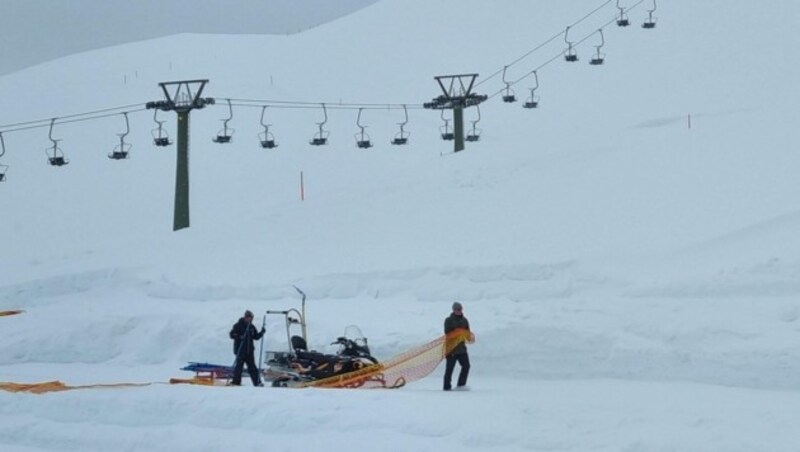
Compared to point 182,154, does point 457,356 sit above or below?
below

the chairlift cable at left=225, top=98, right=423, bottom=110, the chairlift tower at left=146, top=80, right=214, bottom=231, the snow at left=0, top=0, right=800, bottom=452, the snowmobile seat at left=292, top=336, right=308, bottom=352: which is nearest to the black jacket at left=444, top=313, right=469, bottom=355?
the snow at left=0, top=0, right=800, bottom=452

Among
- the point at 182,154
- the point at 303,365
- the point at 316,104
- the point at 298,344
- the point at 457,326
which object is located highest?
the point at 316,104

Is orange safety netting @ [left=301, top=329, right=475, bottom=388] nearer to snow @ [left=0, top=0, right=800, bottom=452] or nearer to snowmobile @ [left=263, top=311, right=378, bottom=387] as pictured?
snowmobile @ [left=263, top=311, right=378, bottom=387]

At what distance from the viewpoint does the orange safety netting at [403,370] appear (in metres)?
17.7

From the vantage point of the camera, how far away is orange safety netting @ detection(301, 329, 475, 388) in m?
17.7

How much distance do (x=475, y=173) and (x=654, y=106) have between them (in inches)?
1075

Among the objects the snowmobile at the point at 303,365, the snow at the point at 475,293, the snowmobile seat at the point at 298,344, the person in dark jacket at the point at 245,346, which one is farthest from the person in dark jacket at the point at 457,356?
the person in dark jacket at the point at 245,346

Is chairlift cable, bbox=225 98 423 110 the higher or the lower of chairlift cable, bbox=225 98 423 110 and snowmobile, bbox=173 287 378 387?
the higher

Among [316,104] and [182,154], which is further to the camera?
[316,104]

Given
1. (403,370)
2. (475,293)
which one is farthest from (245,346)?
(475,293)

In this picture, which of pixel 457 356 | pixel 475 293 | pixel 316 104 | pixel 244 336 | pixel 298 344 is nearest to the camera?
pixel 457 356

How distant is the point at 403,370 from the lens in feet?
62.5

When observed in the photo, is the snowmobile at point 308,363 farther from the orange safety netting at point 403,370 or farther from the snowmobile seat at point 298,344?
the orange safety netting at point 403,370

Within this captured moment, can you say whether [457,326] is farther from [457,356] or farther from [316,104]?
[316,104]
